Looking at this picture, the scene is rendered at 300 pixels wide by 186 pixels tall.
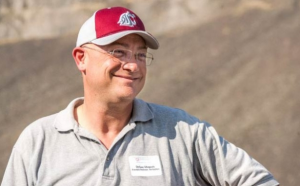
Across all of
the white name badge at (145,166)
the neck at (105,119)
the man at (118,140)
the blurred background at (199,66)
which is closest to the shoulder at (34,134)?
the man at (118,140)

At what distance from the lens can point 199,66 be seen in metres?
6.86

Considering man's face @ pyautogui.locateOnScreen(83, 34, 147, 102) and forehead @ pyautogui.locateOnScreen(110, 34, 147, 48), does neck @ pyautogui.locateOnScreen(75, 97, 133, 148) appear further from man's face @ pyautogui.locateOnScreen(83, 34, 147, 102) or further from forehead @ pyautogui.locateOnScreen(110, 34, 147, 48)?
forehead @ pyautogui.locateOnScreen(110, 34, 147, 48)

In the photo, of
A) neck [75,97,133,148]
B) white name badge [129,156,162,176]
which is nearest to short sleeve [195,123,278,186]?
white name badge [129,156,162,176]

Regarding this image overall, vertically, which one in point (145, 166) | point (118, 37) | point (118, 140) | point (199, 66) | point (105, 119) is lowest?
point (145, 166)

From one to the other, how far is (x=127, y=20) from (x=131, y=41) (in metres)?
0.09

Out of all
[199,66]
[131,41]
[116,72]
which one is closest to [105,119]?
[116,72]

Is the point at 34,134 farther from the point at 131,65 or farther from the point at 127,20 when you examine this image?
the point at 127,20

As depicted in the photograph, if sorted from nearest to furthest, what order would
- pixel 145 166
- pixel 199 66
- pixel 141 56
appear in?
pixel 145 166 → pixel 141 56 → pixel 199 66

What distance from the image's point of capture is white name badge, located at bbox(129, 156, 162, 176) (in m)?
2.55

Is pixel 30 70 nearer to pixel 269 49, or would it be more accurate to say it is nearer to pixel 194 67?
pixel 194 67

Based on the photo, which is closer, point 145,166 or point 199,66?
point 145,166

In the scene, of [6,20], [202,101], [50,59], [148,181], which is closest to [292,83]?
[202,101]

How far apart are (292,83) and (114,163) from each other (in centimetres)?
438

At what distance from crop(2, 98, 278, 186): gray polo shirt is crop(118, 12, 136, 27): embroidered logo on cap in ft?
1.24
